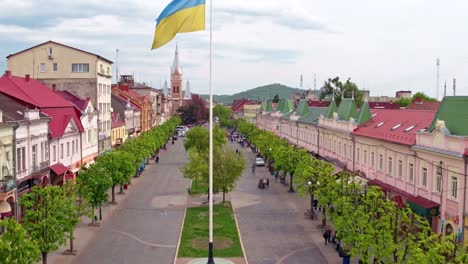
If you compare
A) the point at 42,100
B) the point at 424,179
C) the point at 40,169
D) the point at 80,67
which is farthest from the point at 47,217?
the point at 80,67

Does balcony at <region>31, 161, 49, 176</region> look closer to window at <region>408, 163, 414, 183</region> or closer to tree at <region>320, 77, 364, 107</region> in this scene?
window at <region>408, 163, 414, 183</region>

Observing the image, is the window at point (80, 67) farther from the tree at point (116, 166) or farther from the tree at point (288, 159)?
the tree at point (288, 159)

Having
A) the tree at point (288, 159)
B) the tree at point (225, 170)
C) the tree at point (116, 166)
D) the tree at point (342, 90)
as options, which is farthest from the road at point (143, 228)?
the tree at point (342, 90)

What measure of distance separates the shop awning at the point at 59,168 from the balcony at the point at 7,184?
9.16 m

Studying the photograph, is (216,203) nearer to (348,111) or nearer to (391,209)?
(348,111)

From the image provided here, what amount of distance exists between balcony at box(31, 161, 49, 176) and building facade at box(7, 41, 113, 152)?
71.6ft

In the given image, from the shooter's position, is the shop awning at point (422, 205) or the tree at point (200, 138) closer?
the shop awning at point (422, 205)

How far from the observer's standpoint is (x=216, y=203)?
154ft

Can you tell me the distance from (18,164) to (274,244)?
1686cm

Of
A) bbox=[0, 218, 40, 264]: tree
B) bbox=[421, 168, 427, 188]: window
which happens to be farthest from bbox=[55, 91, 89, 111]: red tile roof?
A: bbox=[0, 218, 40, 264]: tree

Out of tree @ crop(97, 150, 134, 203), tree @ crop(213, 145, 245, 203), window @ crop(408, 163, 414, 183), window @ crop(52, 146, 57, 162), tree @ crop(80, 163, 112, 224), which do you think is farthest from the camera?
tree @ crop(213, 145, 245, 203)

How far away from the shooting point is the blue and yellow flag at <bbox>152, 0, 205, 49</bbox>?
23.1 meters

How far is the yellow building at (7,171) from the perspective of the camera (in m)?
31.9

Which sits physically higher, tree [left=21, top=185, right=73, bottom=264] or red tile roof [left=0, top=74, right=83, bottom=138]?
red tile roof [left=0, top=74, right=83, bottom=138]
